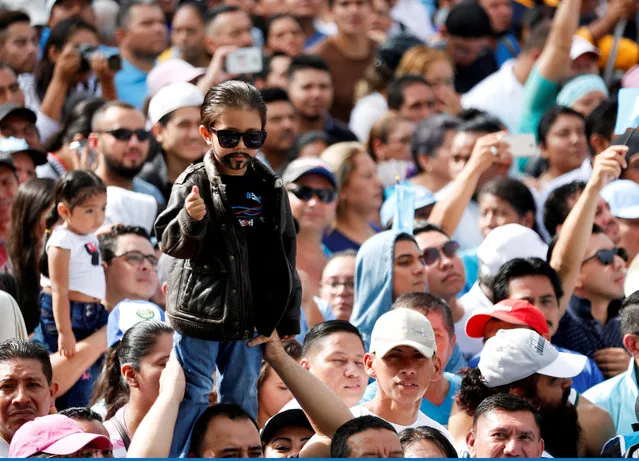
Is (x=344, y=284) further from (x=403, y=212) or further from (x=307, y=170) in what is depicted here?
(x=307, y=170)

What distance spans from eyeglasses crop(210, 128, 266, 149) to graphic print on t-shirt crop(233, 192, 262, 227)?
0.69ft

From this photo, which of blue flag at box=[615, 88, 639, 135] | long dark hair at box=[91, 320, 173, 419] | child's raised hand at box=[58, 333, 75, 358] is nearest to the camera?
long dark hair at box=[91, 320, 173, 419]

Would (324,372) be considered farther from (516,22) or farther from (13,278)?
(516,22)

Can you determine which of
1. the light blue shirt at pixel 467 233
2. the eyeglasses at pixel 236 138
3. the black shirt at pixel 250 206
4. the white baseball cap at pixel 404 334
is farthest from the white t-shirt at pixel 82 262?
the light blue shirt at pixel 467 233

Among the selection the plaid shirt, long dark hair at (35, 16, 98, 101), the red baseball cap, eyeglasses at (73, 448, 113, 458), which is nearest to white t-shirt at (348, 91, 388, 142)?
long dark hair at (35, 16, 98, 101)

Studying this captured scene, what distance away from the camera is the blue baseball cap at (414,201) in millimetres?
9156

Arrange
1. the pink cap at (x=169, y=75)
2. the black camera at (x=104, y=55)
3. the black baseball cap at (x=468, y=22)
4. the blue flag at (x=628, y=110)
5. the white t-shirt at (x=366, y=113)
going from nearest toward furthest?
the blue flag at (x=628, y=110)
the black camera at (x=104, y=55)
the pink cap at (x=169, y=75)
the white t-shirt at (x=366, y=113)
the black baseball cap at (x=468, y=22)

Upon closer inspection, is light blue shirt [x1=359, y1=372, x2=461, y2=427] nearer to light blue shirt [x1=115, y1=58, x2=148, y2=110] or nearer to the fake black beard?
the fake black beard

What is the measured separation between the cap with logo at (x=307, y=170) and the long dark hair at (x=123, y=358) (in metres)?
2.21

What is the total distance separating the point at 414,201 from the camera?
920 centimetres

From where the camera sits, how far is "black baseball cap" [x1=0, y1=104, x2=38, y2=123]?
941cm

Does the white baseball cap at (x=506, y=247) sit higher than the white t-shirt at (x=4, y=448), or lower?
higher

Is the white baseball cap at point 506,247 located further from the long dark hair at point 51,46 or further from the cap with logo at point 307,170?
the long dark hair at point 51,46

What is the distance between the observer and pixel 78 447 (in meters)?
5.58
